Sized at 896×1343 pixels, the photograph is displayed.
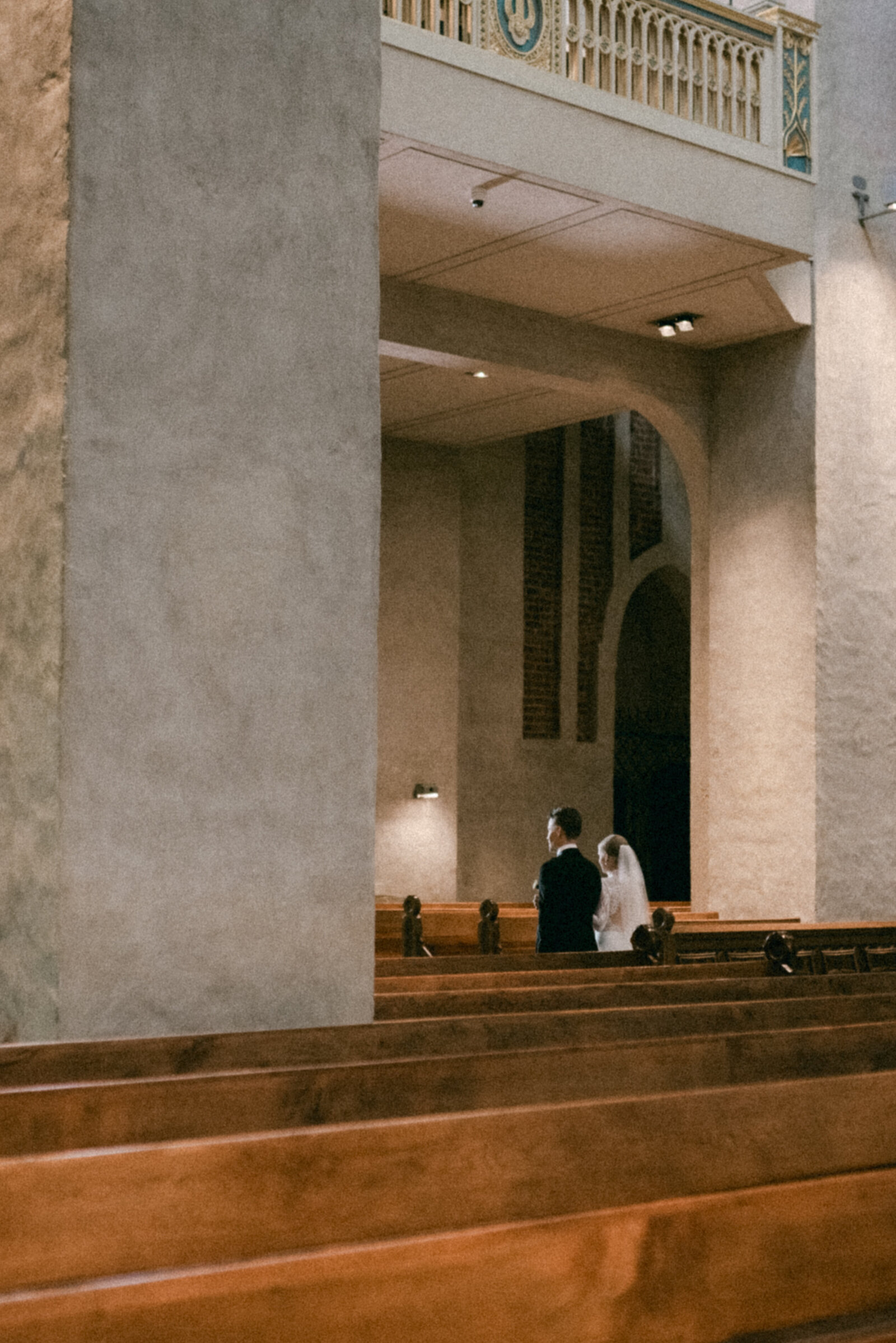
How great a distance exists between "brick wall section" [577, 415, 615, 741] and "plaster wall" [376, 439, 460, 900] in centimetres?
141

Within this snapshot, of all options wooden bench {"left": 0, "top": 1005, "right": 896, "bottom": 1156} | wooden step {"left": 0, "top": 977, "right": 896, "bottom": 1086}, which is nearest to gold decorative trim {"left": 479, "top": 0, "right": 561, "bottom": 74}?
wooden step {"left": 0, "top": 977, "right": 896, "bottom": 1086}

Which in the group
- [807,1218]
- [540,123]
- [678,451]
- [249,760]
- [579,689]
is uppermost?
[540,123]

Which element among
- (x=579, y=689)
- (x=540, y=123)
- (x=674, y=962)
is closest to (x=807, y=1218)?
(x=674, y=962)

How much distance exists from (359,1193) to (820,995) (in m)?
2.21

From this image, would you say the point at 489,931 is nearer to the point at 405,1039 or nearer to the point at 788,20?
the point at 405,1039

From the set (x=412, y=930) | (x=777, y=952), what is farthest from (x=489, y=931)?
(x=777, y=952)

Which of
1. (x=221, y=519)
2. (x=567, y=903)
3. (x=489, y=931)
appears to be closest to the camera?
(x=221, y=519)

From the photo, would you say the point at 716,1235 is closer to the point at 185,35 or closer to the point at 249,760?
the point at 249,760

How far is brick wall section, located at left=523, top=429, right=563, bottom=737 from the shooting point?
42.9ft

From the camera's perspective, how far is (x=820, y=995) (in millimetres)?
3982

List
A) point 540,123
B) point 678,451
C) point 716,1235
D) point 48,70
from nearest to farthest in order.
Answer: point 716,1235 → point 48,70 → point 540,123 → point 678,451

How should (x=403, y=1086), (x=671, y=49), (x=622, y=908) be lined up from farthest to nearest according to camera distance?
(x=671, y=49), (x=622, y=908), (x=403, y=1086)

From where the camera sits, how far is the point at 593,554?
13672mm

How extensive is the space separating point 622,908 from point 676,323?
438cm
